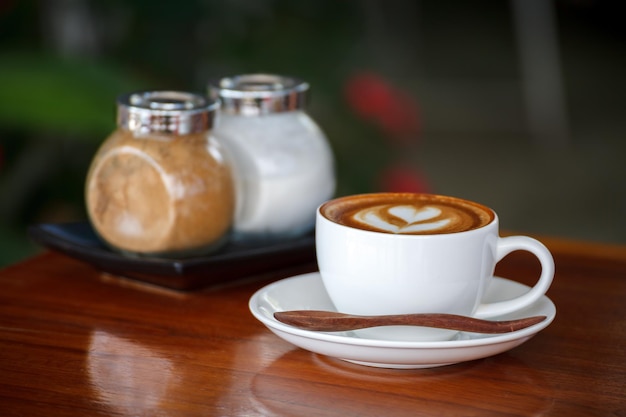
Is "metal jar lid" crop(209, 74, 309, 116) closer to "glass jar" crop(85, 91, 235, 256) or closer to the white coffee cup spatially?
"glass jar" crop(85, 91, 235, 256)

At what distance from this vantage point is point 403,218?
69 cm

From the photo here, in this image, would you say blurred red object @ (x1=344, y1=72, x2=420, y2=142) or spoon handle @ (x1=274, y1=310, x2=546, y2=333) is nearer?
spoon handle @ (x1=274, y1=310, x2=546, y2=333)

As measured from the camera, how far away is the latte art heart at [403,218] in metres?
0.67

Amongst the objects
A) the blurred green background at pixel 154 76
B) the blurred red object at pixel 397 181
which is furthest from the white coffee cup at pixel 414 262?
the blurred red object at pixel 397 181

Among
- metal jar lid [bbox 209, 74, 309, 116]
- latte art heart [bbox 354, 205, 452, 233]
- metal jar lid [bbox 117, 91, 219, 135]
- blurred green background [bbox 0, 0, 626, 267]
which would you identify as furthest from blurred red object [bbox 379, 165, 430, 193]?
latte art heart [bbox 354, 205, 452, 233]

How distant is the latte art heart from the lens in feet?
2.19

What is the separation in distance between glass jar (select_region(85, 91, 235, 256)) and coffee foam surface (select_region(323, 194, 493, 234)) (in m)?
0.17

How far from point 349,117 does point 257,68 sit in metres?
→ 0.19

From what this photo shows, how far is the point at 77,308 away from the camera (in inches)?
30.9

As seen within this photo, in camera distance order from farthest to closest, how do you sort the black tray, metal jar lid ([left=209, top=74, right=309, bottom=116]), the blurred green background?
the blurred green background < metal jar lid ([left=209, top=74, right=309, bottom=116]) < the black tray

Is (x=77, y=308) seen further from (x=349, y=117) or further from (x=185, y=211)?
(x=349, y=117)

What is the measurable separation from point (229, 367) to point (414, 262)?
0.47ft

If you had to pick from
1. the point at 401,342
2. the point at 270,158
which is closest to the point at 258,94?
the point at 270,158

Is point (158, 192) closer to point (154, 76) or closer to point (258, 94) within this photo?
point (258, 94)
